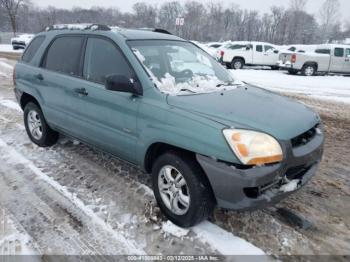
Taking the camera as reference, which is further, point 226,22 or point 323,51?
point 226,22

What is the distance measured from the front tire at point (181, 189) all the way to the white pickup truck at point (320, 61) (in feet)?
49.8

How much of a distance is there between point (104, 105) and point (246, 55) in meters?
17.0

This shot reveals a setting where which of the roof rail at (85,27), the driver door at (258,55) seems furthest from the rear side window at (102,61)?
the driver door at (258,55)

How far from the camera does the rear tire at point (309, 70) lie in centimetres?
1648

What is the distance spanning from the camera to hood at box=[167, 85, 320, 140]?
8.93 feet

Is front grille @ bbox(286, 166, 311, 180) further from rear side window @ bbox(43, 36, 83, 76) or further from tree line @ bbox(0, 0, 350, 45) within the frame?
tree line @ bbox(0, 0, 350, 45)

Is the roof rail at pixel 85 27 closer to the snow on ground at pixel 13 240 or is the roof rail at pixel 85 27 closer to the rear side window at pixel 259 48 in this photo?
the snow on ground at pixel 13 240

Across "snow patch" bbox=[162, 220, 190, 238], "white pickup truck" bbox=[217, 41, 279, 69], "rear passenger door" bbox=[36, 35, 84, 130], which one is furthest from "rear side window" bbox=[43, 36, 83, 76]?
"white pickup truck" bbox=[217, 41, 279, 69]

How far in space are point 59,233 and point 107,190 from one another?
832mm

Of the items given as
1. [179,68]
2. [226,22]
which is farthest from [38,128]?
[226,22]

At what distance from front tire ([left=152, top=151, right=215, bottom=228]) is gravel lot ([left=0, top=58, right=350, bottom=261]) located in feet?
0.54

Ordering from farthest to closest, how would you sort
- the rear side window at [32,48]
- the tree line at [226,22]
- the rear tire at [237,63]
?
the tree line at [226,22] < the rear tire at [237,63] < the rear side window at [32,48]

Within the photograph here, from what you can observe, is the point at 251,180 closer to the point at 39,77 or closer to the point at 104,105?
the point at 104,105

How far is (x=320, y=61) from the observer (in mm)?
16641
